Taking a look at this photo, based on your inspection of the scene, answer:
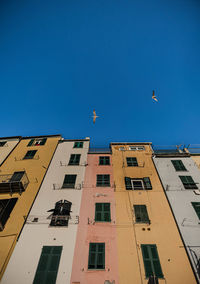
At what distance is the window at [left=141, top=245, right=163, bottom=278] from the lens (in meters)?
8.34

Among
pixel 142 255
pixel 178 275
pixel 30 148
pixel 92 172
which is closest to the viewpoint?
pixel 178 275

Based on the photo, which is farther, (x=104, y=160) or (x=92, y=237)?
(x=104, y=160)

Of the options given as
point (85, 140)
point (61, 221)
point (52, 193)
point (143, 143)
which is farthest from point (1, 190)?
point (143, 143)

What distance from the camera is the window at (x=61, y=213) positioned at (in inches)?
426

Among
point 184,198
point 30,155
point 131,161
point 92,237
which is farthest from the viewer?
point 30,155

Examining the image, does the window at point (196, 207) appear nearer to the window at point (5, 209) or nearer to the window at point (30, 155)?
the window at point (5, 209)

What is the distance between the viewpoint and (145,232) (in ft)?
33.6

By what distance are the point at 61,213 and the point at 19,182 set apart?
5.03 meters

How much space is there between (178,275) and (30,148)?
19.7m

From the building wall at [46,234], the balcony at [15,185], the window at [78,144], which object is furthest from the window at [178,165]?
the balcony at [15,185]

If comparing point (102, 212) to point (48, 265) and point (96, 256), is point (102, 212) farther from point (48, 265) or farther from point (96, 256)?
point (48, 265)

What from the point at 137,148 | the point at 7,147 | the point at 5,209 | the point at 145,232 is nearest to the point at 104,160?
the point at 137,148

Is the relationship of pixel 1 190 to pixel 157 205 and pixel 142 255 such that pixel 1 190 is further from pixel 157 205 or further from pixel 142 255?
pixel 157 205

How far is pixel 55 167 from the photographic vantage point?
16125mm
